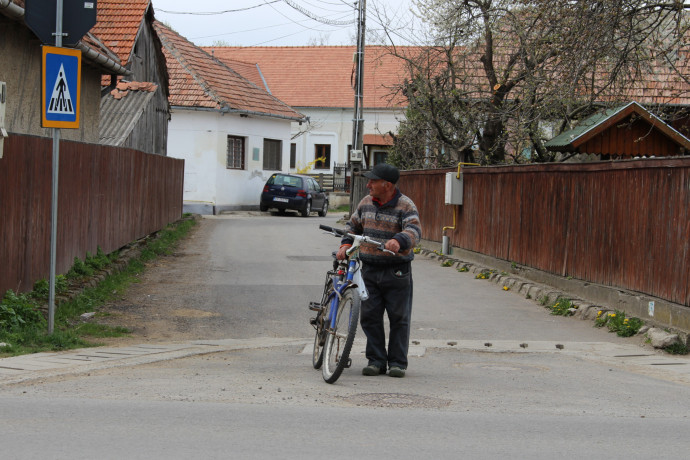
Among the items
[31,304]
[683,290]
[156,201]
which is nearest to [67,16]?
[31,304]

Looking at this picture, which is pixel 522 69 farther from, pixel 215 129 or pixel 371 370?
pixel 215 129

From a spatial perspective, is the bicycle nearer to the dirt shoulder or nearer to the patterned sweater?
the patterned sweater

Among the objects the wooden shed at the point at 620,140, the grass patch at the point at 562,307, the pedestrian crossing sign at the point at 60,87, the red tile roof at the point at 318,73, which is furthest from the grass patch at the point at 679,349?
the red tile roof at the point at 318,73

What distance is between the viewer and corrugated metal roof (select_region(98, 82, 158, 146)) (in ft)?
69.4

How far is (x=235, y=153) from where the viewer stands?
3812 cm

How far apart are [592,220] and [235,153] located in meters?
27.1

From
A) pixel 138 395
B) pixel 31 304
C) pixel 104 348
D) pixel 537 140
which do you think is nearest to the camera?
pixel 138 395

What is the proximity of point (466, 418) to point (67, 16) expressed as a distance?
5978mm

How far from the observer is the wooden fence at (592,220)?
10.3m

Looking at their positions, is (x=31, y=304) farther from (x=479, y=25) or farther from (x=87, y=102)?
(x=479, y=25)

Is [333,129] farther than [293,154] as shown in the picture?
No

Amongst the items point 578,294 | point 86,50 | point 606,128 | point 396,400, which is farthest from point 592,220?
point 86,50

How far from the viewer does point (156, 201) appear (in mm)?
21984

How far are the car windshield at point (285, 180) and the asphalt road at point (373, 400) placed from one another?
25009mm
